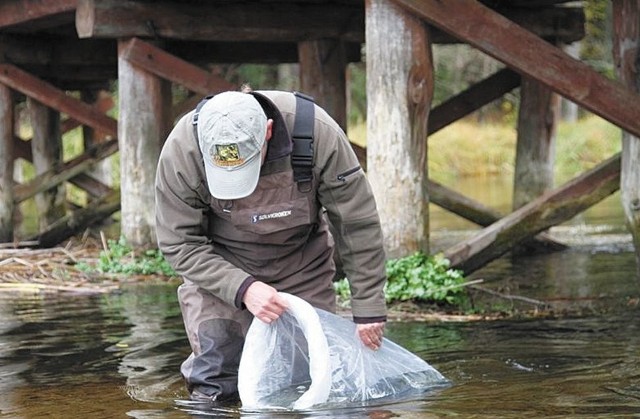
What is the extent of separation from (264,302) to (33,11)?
7.61 meters

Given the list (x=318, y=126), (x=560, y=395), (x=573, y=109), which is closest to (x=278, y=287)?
(x=318, y=126)

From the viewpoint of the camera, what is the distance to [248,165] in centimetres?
525

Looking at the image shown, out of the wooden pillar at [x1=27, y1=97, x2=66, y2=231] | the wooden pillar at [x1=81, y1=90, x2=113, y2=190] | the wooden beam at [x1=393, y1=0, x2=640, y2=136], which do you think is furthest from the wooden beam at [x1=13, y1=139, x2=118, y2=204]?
the wooden beam at [x1=393, y1=0, x2=640, y2=136]

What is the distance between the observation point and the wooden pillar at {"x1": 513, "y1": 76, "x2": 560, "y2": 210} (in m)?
12.5

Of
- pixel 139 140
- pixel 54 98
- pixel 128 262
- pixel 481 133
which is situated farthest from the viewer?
pixel 481 133

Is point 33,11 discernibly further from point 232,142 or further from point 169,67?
point 232,142

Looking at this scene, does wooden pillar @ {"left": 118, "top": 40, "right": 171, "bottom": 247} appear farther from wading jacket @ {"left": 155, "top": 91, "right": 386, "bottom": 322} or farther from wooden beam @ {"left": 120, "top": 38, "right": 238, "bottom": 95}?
wading jacket @ {"left": 155, "top": 91, "right": 386, "bottom": 322}

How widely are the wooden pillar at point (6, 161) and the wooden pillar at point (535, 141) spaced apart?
216 inches

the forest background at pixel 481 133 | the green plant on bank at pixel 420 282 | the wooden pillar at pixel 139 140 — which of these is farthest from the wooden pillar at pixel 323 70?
the forest background at pixel 481 133

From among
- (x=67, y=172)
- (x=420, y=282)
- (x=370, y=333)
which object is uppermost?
(x=370, y=333)

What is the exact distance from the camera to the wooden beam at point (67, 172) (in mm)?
15617

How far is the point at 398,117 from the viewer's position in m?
8.93

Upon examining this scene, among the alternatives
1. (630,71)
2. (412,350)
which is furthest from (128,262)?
(630,71)

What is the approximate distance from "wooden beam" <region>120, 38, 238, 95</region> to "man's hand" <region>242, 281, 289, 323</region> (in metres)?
5.91
